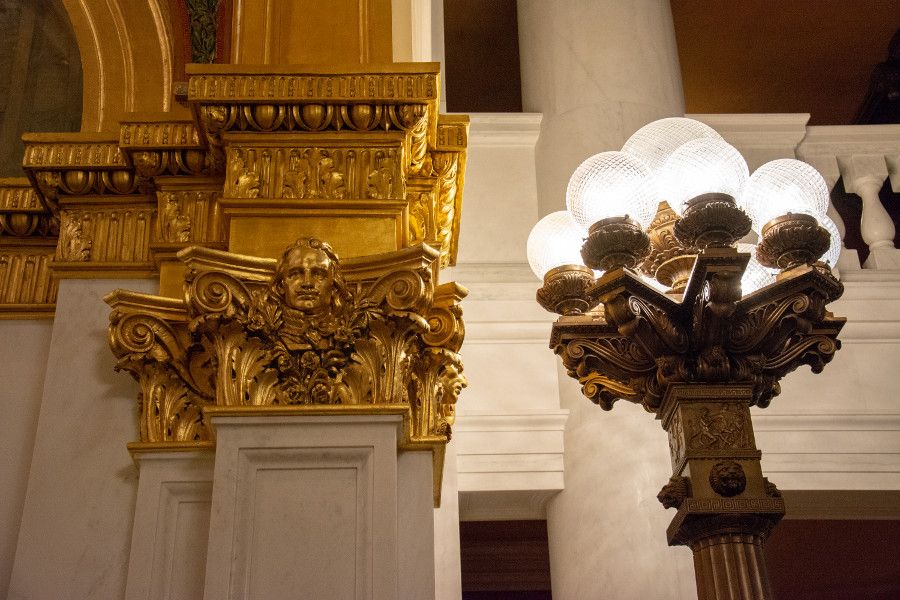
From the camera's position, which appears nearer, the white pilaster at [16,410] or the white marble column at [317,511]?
the white marble column at [317,511]

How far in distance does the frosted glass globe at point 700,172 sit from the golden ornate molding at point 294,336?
110cm

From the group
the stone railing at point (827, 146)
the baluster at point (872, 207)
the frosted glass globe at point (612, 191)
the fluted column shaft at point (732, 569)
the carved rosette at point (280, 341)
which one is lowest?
the fluted column shaft at point (732, 569)

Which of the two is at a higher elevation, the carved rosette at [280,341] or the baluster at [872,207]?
the baluster at [872,207]

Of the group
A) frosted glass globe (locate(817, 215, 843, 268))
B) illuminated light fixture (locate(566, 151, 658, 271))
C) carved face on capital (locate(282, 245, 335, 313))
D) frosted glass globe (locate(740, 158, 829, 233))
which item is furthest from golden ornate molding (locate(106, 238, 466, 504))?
frosted glass globe (locate(817, 215, 843, 268))

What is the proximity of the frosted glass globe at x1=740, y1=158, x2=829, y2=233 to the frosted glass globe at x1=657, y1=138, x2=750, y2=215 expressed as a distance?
0.57ft

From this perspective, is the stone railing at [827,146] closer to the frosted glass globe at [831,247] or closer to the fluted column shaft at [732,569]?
the frosted glass globe at [831,247]

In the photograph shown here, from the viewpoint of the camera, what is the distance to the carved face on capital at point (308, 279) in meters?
2.82

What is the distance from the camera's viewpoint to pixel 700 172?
354 centimetres

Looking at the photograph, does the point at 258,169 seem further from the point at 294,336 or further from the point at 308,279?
the point at 294,336

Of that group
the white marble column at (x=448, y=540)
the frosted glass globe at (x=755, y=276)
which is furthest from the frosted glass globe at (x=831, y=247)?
the white marble column at (x=448, y=540)

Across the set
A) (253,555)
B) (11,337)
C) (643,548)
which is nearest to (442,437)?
(253,555)

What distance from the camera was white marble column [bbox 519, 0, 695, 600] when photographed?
5012mm

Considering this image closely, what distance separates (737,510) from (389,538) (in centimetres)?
120

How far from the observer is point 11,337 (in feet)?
11.7
